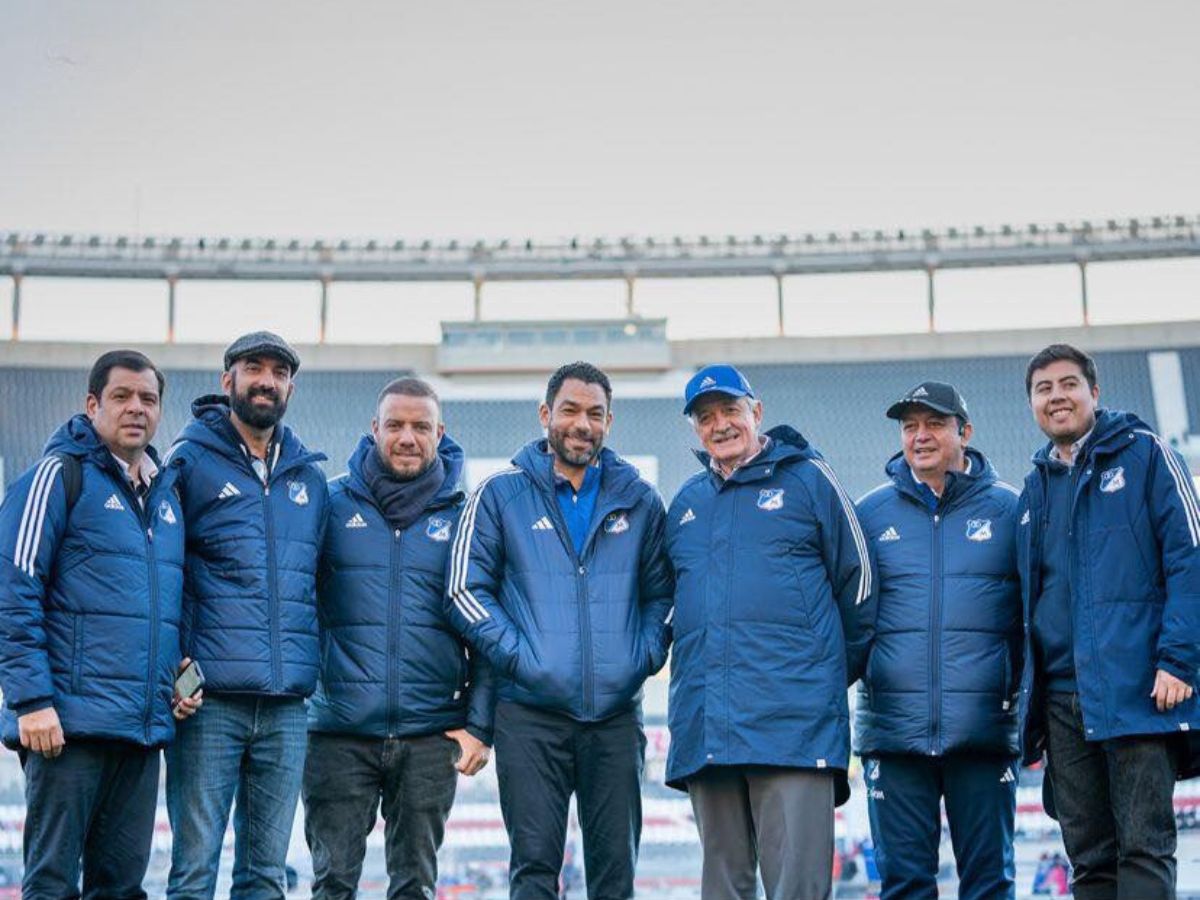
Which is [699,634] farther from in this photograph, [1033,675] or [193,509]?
[193,509]

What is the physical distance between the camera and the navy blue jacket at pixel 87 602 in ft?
12.9

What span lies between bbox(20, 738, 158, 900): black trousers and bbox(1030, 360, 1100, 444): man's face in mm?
3038

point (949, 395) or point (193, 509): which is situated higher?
point (949, 395)

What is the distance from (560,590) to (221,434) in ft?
4.22

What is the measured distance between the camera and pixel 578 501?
4562mm

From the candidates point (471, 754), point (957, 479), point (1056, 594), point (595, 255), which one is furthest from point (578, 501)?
point (595, 255)

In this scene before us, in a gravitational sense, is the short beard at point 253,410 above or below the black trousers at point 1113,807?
above

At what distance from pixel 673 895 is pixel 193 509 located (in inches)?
288

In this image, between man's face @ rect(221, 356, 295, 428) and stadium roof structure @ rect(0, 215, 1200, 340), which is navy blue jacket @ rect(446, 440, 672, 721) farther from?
stadium roof structure @ rect(0, 215, 1200, 340)

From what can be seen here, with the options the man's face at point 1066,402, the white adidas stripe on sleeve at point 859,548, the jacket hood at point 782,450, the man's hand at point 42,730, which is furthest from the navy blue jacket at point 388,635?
the man's face at point 1066,402

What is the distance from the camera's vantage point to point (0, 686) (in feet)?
13.2

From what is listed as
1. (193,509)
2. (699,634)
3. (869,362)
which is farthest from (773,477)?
(869,362)

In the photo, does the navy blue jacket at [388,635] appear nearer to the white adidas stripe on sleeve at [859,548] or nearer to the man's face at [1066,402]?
the white adidas stripe on sleeve at [859,548]

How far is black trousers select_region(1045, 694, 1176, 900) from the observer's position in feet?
13.0
